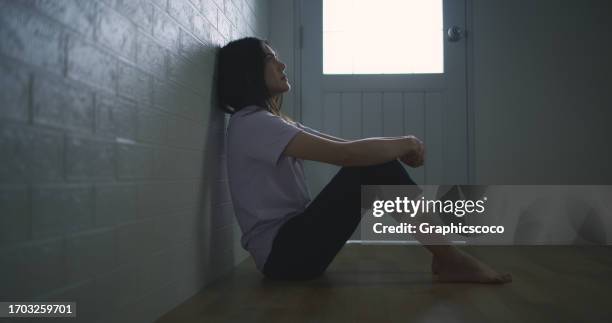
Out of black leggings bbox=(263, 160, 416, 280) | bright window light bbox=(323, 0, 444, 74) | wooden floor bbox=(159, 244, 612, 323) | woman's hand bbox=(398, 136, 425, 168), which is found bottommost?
wooden floor bbox=(159, 244, 612, 323)

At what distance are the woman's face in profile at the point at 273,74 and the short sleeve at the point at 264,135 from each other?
0.76ft

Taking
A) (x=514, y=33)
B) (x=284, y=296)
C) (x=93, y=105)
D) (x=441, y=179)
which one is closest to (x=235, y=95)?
(x=284, y=296)

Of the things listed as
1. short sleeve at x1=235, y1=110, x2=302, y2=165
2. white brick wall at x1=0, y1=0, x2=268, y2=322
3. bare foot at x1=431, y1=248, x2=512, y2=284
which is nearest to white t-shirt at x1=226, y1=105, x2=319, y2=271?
short sleeve at x1=235, y1=110, x2=302, y2=165

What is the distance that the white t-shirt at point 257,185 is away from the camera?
1.67 meters

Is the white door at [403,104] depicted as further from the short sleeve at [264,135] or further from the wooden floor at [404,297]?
the short sleeve at [264,135]

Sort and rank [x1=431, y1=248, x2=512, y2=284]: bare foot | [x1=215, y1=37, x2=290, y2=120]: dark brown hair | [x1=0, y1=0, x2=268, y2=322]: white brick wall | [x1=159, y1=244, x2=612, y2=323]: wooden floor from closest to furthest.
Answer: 1. [x1=0, y1=0, x2=268, y2=322]: white brick wall
2. [x1=159, y1=244, x2=612, y2=323]: wooden floor
3. [x1=431, y1=248, x2=512, y2=284]: bare foot
4. [x1=215, y1=37, x2=290, y2=120]: dark brown hair

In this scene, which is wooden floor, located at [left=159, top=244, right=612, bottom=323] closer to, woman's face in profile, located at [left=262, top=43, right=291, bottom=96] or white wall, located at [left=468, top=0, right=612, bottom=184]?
woman's face in profile, located at [left=262, top=43, right=291, bottom=96]

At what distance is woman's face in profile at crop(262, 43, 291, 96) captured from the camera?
1.90 meters

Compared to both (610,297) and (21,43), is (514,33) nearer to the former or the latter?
(610,297)

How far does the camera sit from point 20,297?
0.75 metres

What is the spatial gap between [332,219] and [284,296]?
308 mm

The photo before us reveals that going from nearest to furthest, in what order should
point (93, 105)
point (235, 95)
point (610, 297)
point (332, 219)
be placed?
point (93, 105), point (610, 297), point (332, 219), point (235, 95)

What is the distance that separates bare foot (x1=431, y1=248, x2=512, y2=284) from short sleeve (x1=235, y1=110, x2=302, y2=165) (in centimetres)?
71

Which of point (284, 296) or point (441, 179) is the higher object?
point (441, 179)
